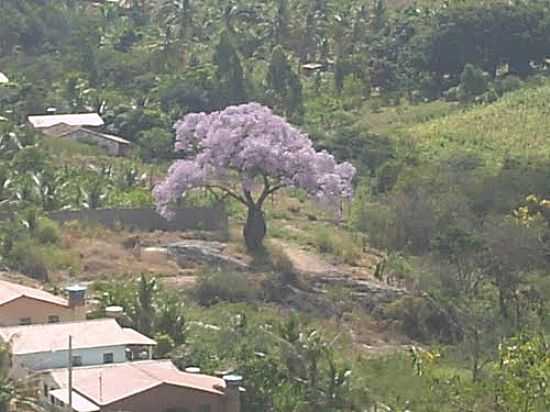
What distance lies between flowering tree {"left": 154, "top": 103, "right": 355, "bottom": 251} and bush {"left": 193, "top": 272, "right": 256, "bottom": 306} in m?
2.85

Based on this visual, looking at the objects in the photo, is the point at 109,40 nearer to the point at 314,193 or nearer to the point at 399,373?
the point at 314,193

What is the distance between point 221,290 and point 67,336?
6838 millimetres

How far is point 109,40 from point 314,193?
26.0 metres

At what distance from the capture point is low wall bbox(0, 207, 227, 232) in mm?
33594

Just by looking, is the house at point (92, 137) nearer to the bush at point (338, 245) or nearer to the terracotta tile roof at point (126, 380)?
the bush at point (338, 245)

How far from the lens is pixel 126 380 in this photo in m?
21.9

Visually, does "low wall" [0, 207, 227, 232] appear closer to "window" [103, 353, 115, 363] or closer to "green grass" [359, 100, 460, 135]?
"window" [103, 353, 115, 363]

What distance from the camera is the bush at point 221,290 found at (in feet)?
98.1

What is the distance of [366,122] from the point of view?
153 feet

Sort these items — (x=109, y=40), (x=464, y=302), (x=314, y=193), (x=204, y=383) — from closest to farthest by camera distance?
1. (x=204, y=383)
2. (x=464, y=302)
3. (x=314, y=193)
4. (x=109, y=40)

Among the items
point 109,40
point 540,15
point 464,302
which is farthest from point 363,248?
point 109,40

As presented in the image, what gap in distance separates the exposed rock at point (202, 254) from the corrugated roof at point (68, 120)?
11538mm

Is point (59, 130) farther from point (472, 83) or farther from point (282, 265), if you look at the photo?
point (282, 265)

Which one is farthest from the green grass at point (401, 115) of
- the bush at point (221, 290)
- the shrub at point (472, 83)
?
the bush at point (221, 290)
